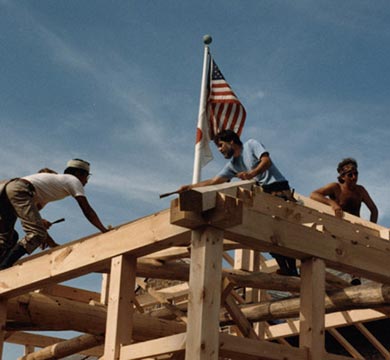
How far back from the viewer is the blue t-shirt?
37.5ft

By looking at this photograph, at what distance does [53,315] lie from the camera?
11070 millimetres

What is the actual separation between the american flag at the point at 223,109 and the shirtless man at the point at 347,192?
4.39m

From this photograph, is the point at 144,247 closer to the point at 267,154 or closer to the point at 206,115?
the point at 267,154

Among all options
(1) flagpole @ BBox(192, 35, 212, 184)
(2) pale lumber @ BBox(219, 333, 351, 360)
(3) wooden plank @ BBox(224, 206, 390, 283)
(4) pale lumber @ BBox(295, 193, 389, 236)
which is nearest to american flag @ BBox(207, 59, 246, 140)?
(1) flagpole @ BBox(192, 35, 212, 184)

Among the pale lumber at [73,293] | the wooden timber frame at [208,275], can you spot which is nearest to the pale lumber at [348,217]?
the wooden timber frame at [208,275]

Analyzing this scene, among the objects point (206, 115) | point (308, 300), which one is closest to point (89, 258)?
point (308, 300)

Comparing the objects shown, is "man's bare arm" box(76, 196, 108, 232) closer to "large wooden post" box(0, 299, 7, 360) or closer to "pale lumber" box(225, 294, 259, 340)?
"large wooden post" box(0, 299, 7, 360)

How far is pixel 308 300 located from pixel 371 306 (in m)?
2.13

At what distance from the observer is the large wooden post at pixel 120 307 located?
8.67 metres

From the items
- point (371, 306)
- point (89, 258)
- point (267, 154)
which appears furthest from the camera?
point (267, 154)

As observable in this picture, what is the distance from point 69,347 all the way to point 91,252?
421 cm

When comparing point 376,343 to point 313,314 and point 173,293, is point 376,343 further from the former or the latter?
point 313,314

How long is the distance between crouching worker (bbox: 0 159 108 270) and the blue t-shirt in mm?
1862

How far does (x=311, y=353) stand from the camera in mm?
8625
